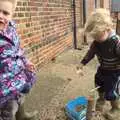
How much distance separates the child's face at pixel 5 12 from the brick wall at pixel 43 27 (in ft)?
8.28

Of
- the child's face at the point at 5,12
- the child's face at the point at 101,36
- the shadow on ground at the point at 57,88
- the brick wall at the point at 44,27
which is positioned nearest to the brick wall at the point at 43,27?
the brick wall at the point at 44,27

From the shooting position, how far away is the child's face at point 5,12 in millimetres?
3290

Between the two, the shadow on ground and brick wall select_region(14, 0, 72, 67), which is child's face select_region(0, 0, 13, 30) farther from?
brick wall select_region(14, 0, 72, 67)

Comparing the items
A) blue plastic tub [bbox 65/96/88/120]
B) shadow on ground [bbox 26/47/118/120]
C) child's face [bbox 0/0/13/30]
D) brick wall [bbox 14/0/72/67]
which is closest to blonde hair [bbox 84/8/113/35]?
blue plastic tub [bbox 65/96/88/120]

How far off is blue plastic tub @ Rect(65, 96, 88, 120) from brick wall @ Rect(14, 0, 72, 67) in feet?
5.69

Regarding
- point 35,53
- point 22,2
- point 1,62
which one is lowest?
point 35,53

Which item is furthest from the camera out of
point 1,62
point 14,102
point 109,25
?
point 109,25

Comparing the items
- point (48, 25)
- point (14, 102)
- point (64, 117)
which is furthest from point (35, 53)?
point (14, 102)

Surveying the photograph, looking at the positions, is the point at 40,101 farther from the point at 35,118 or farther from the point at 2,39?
the point at 2,39

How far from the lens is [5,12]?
10.9ft

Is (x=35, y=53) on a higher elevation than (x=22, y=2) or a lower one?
lower

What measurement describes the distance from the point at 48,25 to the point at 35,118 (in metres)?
3.71

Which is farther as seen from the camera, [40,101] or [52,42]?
[52,42]

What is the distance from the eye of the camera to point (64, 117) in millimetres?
4656
